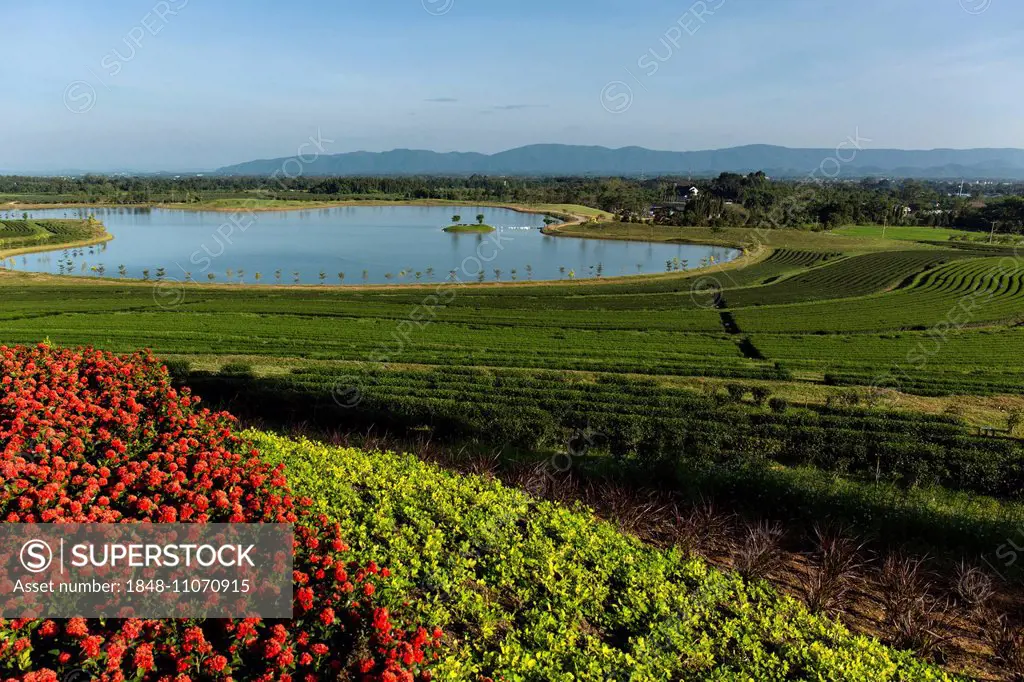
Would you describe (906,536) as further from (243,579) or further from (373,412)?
(373,412)

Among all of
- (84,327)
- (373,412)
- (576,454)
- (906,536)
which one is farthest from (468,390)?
(84,327)

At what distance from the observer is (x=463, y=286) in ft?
218

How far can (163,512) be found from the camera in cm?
561

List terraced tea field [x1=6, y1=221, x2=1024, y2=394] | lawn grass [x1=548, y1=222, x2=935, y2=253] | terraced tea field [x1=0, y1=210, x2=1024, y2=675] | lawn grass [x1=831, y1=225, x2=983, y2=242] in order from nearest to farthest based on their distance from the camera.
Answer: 1. terraced tea field [x1=0, y1=210, x2=1024, y2=675]
2. terraced tea field [x1=6, y1=221, x2=1024, y2=394]
3. lawn grass [x1=548, y1=222, x2=935, y2=253]
4. lawn grass [x1=831, y1=225, x2=983, y2=242]

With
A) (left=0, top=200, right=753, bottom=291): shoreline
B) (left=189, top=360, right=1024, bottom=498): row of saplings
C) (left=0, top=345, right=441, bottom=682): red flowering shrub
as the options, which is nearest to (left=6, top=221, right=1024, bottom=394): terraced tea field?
(left=0, top=200, right=753, bottom=291): shoreline

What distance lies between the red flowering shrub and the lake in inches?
2502

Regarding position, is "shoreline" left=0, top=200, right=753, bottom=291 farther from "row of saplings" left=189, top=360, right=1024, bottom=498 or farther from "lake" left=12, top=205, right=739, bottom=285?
"row of saplings" left=189, top=360, right=1024, bottom=498

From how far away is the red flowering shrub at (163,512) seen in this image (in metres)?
4.27

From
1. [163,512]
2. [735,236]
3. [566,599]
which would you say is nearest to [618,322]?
[566,599]

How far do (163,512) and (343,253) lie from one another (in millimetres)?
95157

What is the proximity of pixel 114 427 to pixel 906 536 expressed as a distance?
38.2 ft

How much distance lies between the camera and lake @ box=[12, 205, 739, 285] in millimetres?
79438

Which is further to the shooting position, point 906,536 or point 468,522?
point 906,536

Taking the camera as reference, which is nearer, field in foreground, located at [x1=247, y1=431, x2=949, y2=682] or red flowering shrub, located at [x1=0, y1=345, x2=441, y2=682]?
red flowering shrub, located at [x1=0, y1=345, x2=441, y2=682]
